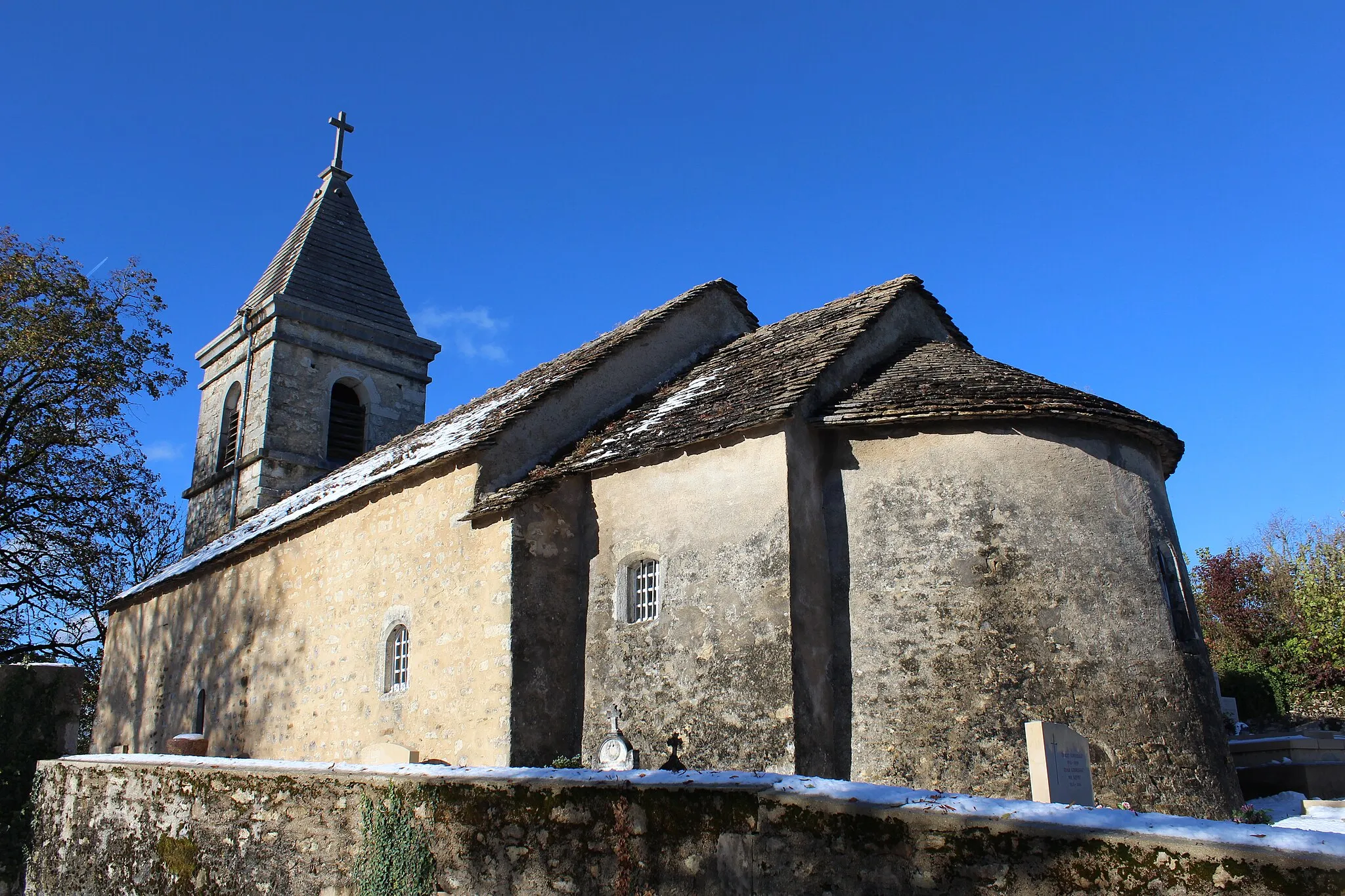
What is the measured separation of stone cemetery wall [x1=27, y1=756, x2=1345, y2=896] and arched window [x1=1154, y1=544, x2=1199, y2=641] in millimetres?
8022

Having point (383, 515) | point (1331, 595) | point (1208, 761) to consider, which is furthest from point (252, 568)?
point (1331, 595)

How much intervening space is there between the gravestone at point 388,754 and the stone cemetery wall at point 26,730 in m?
3.66

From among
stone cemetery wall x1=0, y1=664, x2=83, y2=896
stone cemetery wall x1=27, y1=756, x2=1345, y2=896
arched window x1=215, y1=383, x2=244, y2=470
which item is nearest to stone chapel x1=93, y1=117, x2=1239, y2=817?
stone cemetery wall x1=0, y1=664, x2=83, y2=896

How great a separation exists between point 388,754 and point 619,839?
901 centimetres

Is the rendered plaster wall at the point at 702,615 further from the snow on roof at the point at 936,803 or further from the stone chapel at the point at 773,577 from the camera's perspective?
the snow on roof at the point at 936,803

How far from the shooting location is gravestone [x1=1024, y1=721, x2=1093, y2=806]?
8.02 meters

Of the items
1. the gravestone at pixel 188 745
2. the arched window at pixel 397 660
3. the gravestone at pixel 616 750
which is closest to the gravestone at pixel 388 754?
the arched window at pixel 397 660

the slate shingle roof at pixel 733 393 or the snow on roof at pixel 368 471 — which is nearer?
the slate shingle roof at pixel 733 393

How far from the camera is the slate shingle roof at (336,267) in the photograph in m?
25.8

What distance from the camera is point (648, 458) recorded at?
1260 cm

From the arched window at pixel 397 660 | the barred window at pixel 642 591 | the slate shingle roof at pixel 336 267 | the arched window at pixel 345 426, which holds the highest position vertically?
the slate shingle roof at pixel 336 267

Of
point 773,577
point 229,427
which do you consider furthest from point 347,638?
point 229,427

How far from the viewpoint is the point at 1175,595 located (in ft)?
36.6

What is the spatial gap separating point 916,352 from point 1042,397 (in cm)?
275
